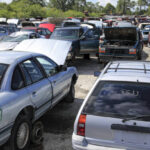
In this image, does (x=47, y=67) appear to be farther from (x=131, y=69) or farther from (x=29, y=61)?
(x=131, y=69)

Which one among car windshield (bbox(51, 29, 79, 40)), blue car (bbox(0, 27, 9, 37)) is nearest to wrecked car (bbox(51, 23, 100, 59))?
car windshield (bbox(51, 29, 79, 40))

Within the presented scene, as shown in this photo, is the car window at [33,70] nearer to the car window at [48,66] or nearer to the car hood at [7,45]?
the car window at [48,66]

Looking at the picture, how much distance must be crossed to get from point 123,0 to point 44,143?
17860 centimetres

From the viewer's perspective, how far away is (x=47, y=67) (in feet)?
18.3

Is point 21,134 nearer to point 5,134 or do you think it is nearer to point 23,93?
point 5,134

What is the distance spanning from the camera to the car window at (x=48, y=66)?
17.6ft

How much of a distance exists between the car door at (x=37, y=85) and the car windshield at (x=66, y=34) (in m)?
7.73

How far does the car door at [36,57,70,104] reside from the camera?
17.6 ft

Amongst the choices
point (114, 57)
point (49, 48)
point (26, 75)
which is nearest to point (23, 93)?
point (26, 75)

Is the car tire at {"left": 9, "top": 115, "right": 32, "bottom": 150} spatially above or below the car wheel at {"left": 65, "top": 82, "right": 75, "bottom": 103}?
above

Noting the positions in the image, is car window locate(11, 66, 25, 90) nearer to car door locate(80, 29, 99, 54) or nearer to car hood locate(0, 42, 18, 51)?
car hood locate(0, 42, 18, 51)

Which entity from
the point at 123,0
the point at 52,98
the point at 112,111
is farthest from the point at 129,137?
the point at 123,0

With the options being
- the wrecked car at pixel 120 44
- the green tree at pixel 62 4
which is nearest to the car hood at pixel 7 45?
the wrecked car at pixel 120 44

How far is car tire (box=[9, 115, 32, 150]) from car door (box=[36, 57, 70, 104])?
1.24m
